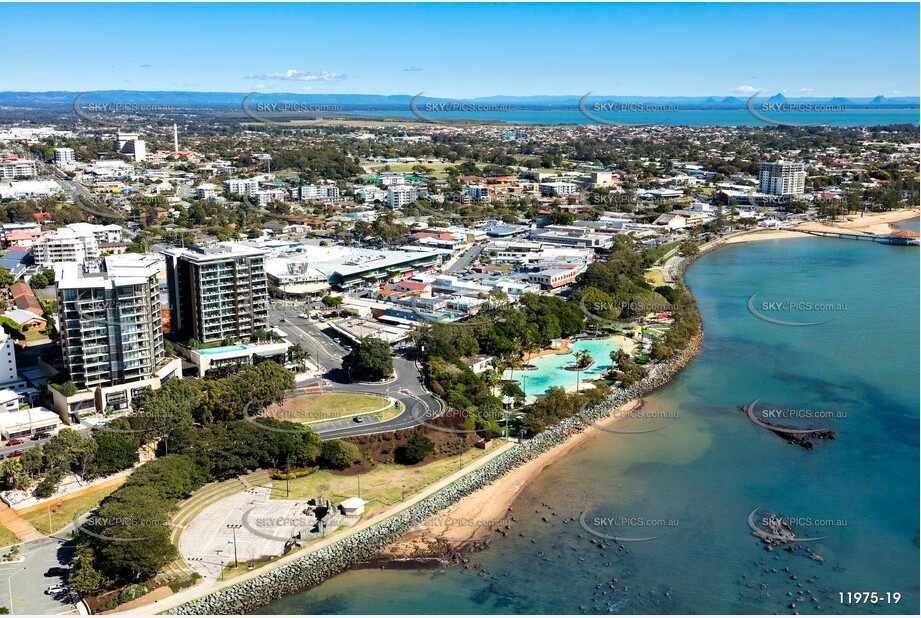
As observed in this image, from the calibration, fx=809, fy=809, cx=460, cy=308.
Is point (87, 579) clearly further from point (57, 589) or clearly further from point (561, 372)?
point (561, 372)

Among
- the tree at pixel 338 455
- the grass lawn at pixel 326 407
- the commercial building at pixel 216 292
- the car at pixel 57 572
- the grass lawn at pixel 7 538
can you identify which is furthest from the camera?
the commercial building at pixel 216 292

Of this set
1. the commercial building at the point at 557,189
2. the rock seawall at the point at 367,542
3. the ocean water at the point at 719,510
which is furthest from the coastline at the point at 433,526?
the commercial building at the point at 557,189

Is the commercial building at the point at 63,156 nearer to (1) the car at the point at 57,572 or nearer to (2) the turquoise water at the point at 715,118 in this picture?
(2) the turquoise water at the point at 715,118

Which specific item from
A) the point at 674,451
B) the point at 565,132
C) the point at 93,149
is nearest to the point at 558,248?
the point at 674,451

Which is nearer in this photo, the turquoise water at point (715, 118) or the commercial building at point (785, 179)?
the commercial building at point (785, 179)

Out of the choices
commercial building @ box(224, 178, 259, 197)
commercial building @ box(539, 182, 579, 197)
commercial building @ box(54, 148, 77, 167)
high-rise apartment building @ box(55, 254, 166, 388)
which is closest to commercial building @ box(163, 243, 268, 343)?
high-rise apartment building @ box(55, 254, 166, 388)

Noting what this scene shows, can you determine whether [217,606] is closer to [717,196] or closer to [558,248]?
[558,248]

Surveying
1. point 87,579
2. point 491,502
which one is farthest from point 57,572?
point 491,502
